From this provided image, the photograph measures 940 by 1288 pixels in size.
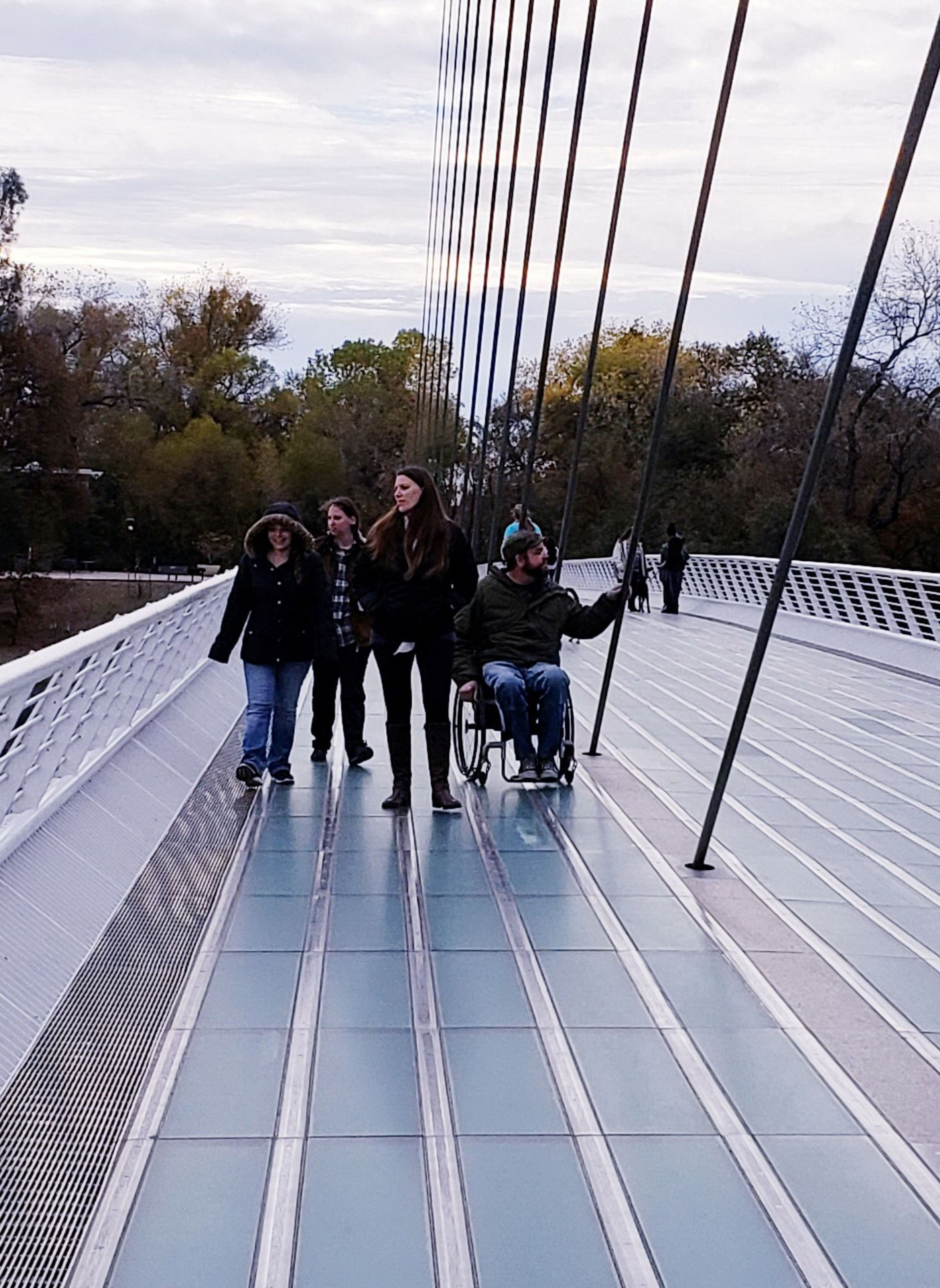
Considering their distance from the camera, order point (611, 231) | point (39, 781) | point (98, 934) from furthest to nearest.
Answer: point (611, 231), point (39, 781), point (98, 934)

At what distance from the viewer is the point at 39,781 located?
6527mm

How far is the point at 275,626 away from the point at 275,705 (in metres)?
0.45

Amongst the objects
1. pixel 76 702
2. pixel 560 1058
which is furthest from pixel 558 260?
pixel 560 1058

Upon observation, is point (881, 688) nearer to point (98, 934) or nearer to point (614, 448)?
point (98, 934)

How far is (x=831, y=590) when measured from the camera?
96.6 ft

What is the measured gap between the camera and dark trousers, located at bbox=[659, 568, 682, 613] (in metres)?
29.9

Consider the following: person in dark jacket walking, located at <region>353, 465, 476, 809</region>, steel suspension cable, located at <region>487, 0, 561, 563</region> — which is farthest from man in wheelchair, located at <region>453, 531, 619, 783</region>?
steel suspension cable, located at <region>487, 0, 561, 563</region>

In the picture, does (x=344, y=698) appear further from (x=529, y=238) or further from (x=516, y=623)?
(x=529, y=238)

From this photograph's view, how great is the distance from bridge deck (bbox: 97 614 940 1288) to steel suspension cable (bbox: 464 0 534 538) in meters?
9.62

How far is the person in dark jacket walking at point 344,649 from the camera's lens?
9734 millimetres

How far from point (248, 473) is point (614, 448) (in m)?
22.9

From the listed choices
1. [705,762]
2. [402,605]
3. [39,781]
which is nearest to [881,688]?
[705,762]

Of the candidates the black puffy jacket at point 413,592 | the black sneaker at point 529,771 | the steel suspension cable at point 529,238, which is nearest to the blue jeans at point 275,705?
the black puffy jacket at point 413,592

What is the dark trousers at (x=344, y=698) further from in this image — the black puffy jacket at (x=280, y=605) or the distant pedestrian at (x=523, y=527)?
the distant pedestrian at (x=523, y=527)
